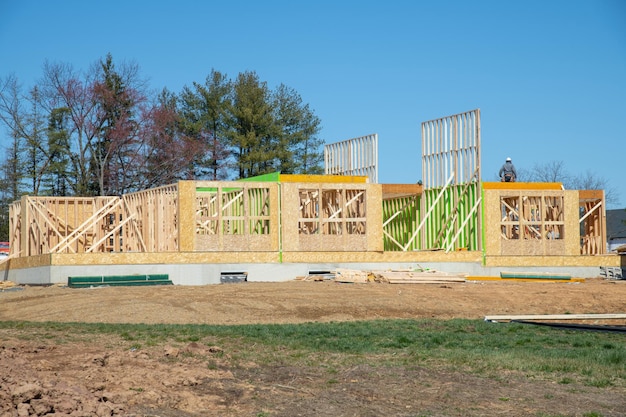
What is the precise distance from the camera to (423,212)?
32500 millimetres

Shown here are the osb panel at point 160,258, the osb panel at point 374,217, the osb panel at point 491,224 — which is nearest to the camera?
the osb panel at point 160,258

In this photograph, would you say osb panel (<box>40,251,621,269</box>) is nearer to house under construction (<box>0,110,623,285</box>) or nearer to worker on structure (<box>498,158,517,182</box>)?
house under construction (<box>0,110,623,285</box>)

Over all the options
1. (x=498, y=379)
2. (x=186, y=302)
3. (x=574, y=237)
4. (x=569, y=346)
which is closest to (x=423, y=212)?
(x=574, y=237)

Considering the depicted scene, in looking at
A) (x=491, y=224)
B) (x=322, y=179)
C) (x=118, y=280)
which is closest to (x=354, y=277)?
(x=322, y=179)

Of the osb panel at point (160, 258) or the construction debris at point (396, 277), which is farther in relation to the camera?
the osb panel at point (160, 258)

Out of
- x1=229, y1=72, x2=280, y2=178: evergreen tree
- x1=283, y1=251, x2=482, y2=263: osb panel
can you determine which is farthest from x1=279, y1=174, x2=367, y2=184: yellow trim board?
x1=229, y1=72, x2=280, y2=178: evergreen tree

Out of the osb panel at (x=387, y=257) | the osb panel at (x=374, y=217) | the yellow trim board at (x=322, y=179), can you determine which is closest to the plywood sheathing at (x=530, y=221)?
the osb panel at (x=387, y=257)

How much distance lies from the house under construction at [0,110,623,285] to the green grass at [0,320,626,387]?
10.8 meters

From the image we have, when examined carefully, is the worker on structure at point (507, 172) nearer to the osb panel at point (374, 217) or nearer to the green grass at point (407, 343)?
the osb panel at point (374, 217)

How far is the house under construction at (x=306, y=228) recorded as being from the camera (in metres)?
27.3

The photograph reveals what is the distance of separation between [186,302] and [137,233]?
10889 millimetres

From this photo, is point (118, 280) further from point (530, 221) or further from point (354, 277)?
point (530, 221)

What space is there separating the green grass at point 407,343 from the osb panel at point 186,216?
10.6 m

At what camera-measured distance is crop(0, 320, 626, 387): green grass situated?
1085 centimetres
